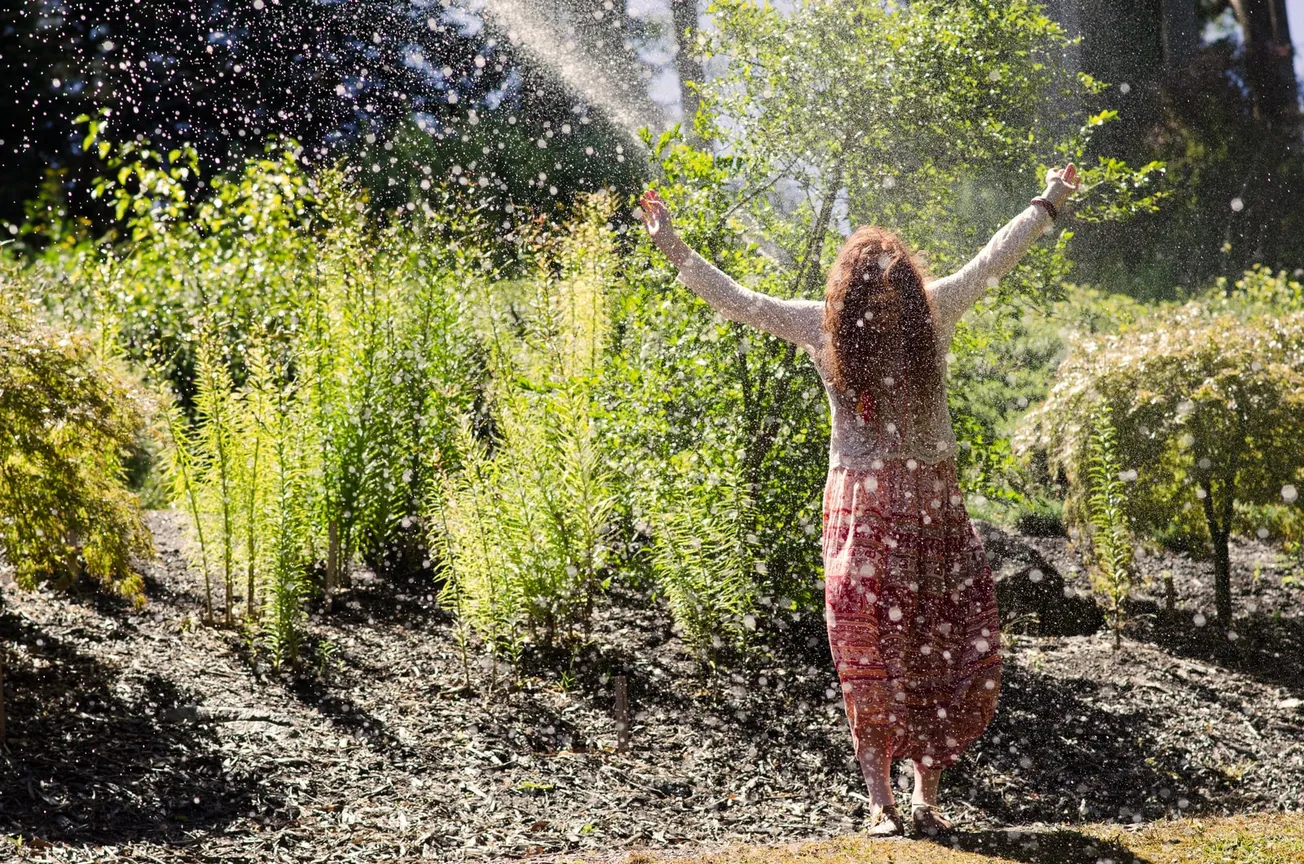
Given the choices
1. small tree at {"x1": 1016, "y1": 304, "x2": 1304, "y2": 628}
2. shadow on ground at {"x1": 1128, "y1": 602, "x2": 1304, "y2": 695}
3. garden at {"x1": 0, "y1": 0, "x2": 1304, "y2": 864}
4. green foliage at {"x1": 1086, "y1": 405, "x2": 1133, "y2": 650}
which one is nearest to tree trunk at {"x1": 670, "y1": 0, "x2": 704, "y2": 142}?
garden at {"x1": 0, "y1": 0, "x2": 1304, "y2": 864}

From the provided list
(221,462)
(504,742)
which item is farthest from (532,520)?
(221,462)

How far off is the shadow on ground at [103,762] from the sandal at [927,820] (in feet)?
5.77

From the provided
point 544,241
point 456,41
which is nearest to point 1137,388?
point 544,241

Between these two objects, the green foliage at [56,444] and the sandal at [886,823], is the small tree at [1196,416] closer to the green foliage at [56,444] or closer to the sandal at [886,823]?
the sandal at [886,823]

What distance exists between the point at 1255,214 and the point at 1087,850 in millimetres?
15285

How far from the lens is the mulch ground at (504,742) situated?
282cm

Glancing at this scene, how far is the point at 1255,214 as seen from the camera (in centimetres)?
1495

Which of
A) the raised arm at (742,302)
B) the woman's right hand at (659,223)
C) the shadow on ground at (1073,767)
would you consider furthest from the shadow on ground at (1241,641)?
the woman's right hand at (659,223)

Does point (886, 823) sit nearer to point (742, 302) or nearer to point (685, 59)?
point (742, 302)

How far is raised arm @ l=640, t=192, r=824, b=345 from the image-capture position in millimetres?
2848

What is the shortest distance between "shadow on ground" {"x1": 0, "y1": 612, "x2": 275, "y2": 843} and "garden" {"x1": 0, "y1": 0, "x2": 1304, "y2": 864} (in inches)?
0.6

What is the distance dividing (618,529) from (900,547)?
6.38ft

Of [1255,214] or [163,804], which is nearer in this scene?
[163,804]

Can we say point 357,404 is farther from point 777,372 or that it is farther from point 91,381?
point 777,372
